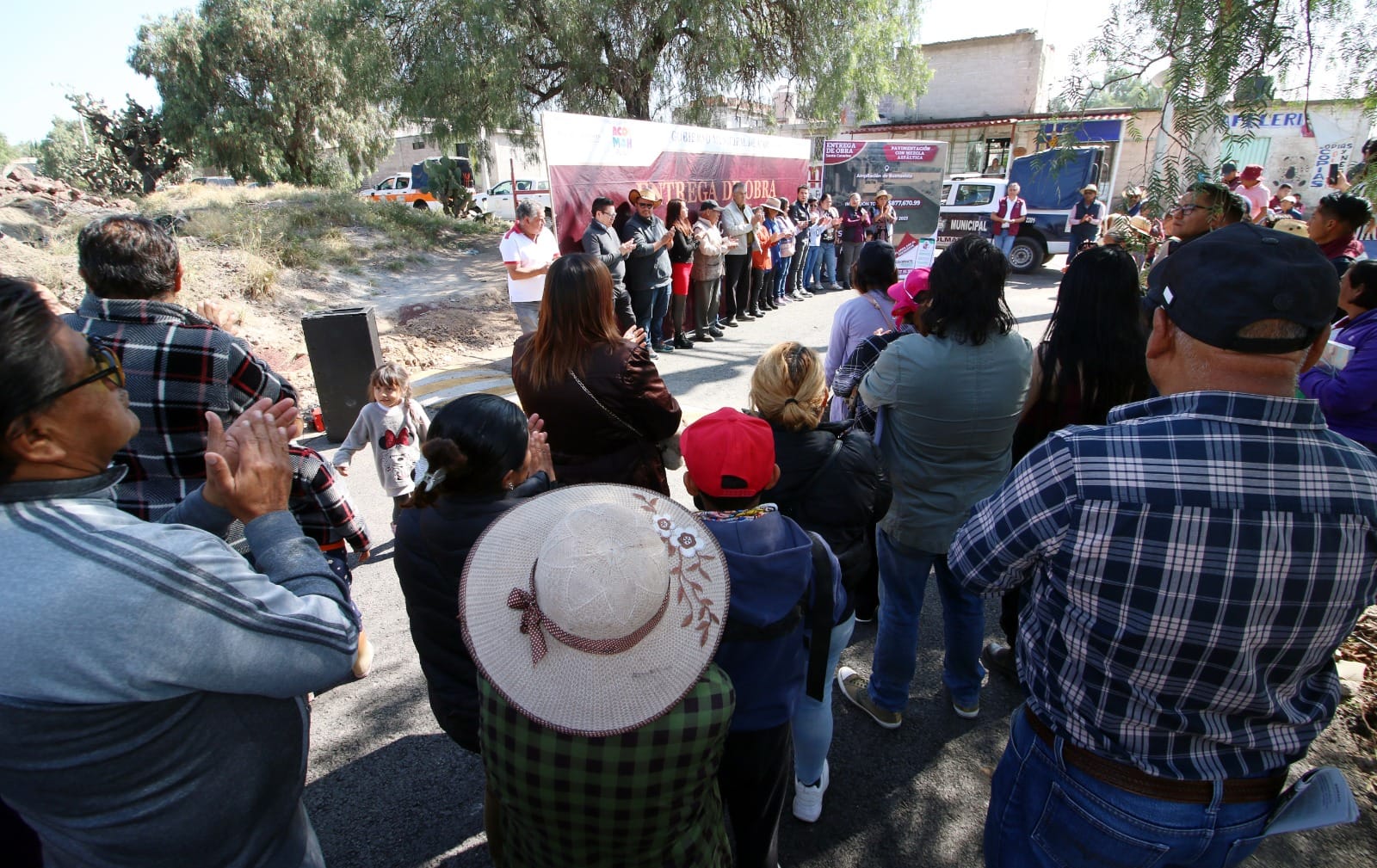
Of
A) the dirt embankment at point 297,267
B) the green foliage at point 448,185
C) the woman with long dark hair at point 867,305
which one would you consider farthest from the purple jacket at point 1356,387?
the green foliage at point 448,185

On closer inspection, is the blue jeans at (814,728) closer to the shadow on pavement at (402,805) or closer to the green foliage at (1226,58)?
the shadow on pavement at (402,805)

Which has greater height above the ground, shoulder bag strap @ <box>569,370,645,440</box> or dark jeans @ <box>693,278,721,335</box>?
shoulder bag strap @ <box>569,370,645,440</box>

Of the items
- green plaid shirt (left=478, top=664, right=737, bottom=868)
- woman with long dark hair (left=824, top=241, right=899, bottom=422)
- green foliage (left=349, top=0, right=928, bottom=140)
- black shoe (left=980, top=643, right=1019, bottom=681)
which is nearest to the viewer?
green plaid shirt (left=478, top=664, right=737, bottom=868)

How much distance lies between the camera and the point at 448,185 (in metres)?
18.3

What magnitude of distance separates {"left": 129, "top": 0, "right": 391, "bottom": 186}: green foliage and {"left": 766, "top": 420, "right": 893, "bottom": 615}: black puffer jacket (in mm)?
23189

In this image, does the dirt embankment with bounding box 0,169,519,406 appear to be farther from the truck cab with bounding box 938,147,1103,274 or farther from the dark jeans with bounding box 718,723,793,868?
the truck cab with bounding box 938,147,1103,274

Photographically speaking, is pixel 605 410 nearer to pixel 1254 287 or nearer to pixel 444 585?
pixel 444 585

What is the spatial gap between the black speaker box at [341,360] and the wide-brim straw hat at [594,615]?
16.8 feet

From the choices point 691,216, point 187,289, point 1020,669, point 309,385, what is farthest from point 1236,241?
point 187,289

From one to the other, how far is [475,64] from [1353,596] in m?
16.0

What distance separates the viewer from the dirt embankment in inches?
337

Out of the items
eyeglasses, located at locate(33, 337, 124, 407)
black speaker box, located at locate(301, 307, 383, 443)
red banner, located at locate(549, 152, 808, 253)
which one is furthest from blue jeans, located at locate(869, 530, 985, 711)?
red banner, located at locate(549, 152, 808, 253)

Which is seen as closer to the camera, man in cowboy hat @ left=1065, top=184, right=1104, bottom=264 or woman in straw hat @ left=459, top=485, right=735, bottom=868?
woman in straw hat @ left=459, top=485, right=735, bottom=868

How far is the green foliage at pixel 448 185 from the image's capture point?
A: 1827 cm
